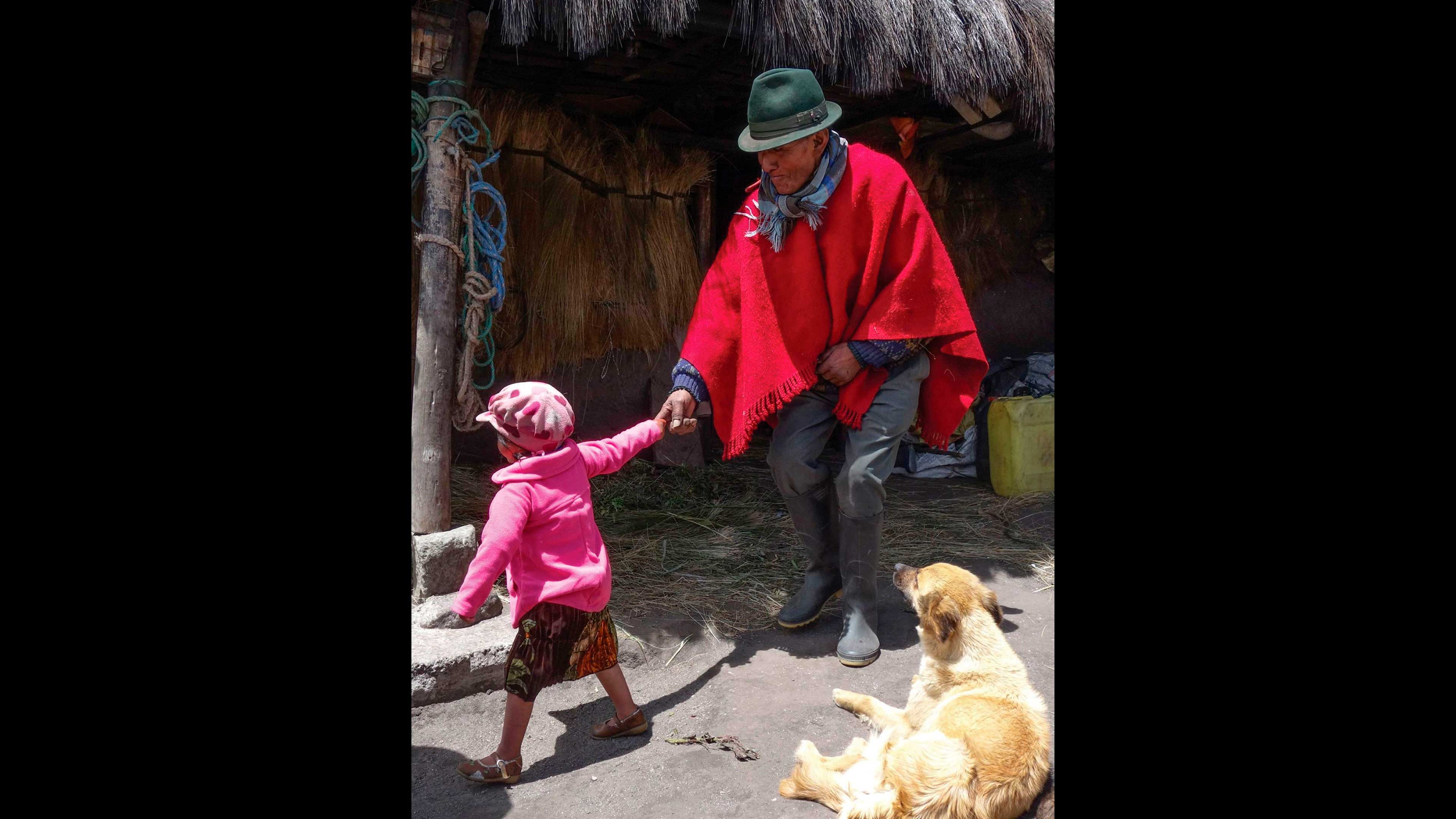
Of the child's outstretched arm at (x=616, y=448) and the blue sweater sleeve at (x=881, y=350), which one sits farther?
the blue sweater sleeve at (x=881, y=350)

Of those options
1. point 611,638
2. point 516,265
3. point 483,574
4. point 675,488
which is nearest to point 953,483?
point 675,488

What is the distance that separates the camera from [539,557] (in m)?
2.37

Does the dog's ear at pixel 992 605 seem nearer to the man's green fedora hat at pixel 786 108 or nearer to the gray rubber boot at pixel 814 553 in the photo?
the gray rubber boot at pixel 814 553

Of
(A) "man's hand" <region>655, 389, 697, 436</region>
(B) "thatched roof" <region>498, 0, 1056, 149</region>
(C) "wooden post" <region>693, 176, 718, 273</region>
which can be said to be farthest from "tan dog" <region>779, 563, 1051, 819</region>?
(C) "wooden post" <region>693, 176, 718, 273</region>

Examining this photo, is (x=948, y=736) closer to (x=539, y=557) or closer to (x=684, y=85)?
(x=539, y=557)

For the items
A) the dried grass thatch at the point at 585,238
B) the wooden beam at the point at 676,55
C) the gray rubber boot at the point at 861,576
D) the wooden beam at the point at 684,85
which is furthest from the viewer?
the dried grass thatch at the point at 585,238

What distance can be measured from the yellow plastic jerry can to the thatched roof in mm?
1631

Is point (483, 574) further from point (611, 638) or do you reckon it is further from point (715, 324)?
point (715, 324)

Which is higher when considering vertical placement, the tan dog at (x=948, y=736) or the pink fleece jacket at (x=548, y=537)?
the pink fleece jacket at (x=548, y=537)

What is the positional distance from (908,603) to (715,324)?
1.39m

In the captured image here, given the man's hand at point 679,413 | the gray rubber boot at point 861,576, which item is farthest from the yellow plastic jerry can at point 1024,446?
the man's hand at point 679,413

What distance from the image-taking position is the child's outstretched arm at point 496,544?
218 cm

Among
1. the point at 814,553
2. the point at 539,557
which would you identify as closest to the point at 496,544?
the point at 539,557

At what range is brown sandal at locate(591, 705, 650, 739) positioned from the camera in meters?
2.55
